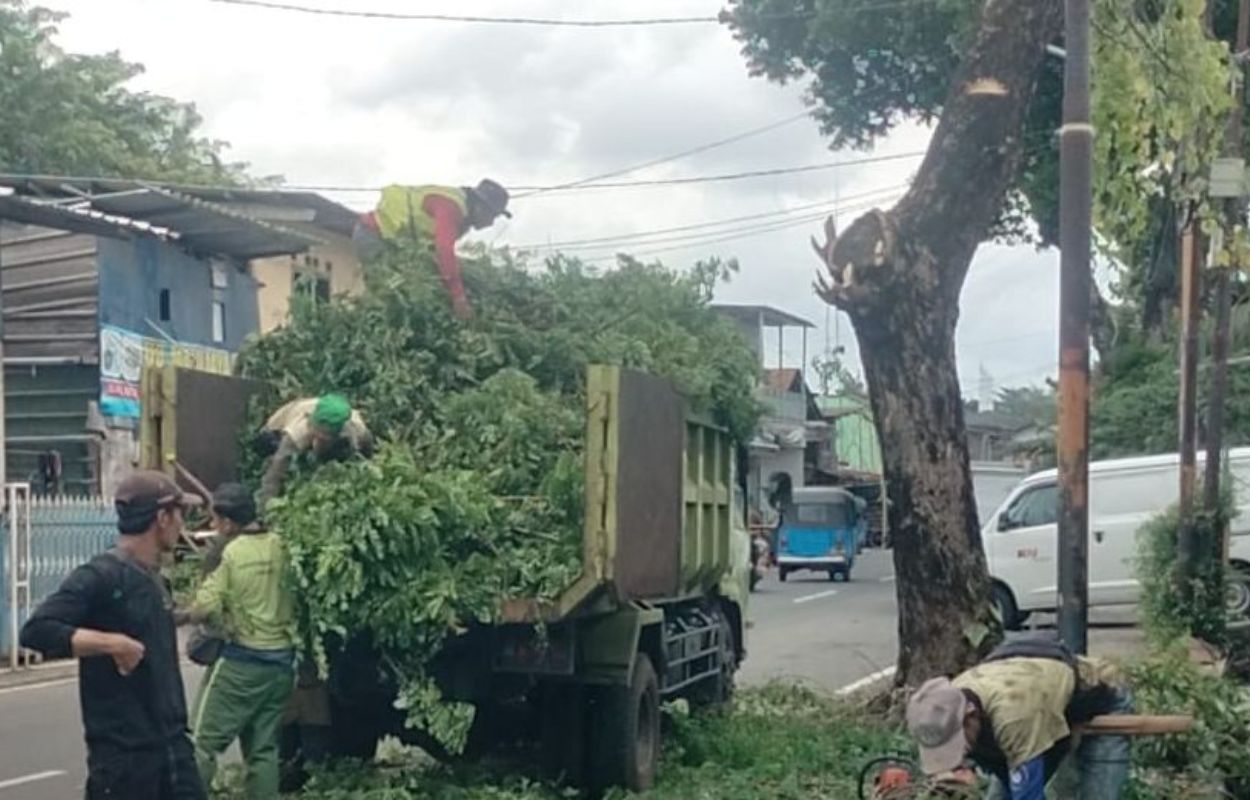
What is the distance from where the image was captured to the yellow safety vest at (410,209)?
10508 mm

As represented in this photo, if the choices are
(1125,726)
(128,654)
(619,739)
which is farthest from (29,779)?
(1125,726)

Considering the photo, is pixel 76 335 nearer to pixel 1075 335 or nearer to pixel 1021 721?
pixel 1075 335

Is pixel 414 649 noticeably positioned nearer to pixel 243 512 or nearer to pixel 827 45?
pixel 243 512

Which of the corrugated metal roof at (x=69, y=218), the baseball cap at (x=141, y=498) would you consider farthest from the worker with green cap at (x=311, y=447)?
the corrugated metal roof at (x=69, y=218)

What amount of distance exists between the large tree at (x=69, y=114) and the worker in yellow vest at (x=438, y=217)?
23.2 metres

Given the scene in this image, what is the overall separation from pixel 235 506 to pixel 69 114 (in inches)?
1060

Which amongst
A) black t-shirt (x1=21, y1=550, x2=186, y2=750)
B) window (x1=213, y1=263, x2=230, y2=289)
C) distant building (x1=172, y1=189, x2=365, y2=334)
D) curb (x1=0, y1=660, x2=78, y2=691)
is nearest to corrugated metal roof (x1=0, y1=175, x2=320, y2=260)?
window (x1=213, y1=263, x2=230, y2=289)

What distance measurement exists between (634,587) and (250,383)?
2802 millimetres

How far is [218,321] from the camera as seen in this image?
27984 millimetres

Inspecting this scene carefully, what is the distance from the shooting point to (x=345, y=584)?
814 cm

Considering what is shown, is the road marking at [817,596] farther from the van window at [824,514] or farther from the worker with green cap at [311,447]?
the worker with green cap at [311,447]

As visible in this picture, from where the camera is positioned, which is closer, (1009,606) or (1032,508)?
(1009,606)

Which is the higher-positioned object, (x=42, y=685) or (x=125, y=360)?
(x=125, y=360)

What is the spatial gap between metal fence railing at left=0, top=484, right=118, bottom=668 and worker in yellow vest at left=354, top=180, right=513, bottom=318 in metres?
8.86
